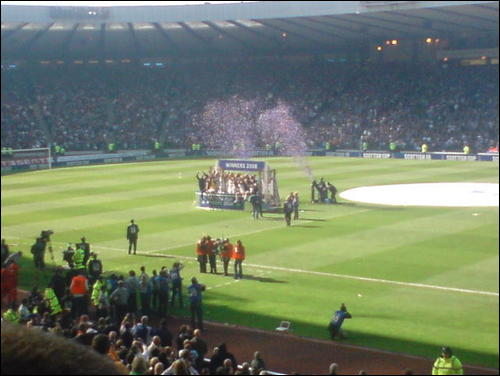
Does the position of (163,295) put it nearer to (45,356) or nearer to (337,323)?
(337,323)

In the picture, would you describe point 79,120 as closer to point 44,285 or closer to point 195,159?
point 195,159

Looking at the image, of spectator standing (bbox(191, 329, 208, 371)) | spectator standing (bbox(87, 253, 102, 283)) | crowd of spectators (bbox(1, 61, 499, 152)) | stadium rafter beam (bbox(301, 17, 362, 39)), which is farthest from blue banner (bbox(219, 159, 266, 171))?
stadium rafter beam (bbox(301, 17, 362, 39))

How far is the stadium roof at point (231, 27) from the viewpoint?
4791cm

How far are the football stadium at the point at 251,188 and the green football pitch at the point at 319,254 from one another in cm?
9

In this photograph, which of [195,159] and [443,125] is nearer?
[195,159]

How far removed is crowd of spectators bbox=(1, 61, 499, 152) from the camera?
57.7 metres

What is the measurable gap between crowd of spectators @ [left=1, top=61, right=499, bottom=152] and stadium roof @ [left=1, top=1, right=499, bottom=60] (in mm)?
2101

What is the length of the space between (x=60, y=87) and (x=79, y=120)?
10.5 ft

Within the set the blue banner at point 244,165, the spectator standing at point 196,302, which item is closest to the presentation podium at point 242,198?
the blue banner at point 244,165

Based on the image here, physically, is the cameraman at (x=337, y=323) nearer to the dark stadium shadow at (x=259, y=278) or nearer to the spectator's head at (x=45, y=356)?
the dark stadium shadow at (x=259, y=278)

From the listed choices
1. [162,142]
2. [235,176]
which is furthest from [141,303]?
[162,142]

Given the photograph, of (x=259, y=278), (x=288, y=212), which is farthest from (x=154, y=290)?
(x=288, y=212)

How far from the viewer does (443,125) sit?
60281mm

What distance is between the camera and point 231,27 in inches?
2317
